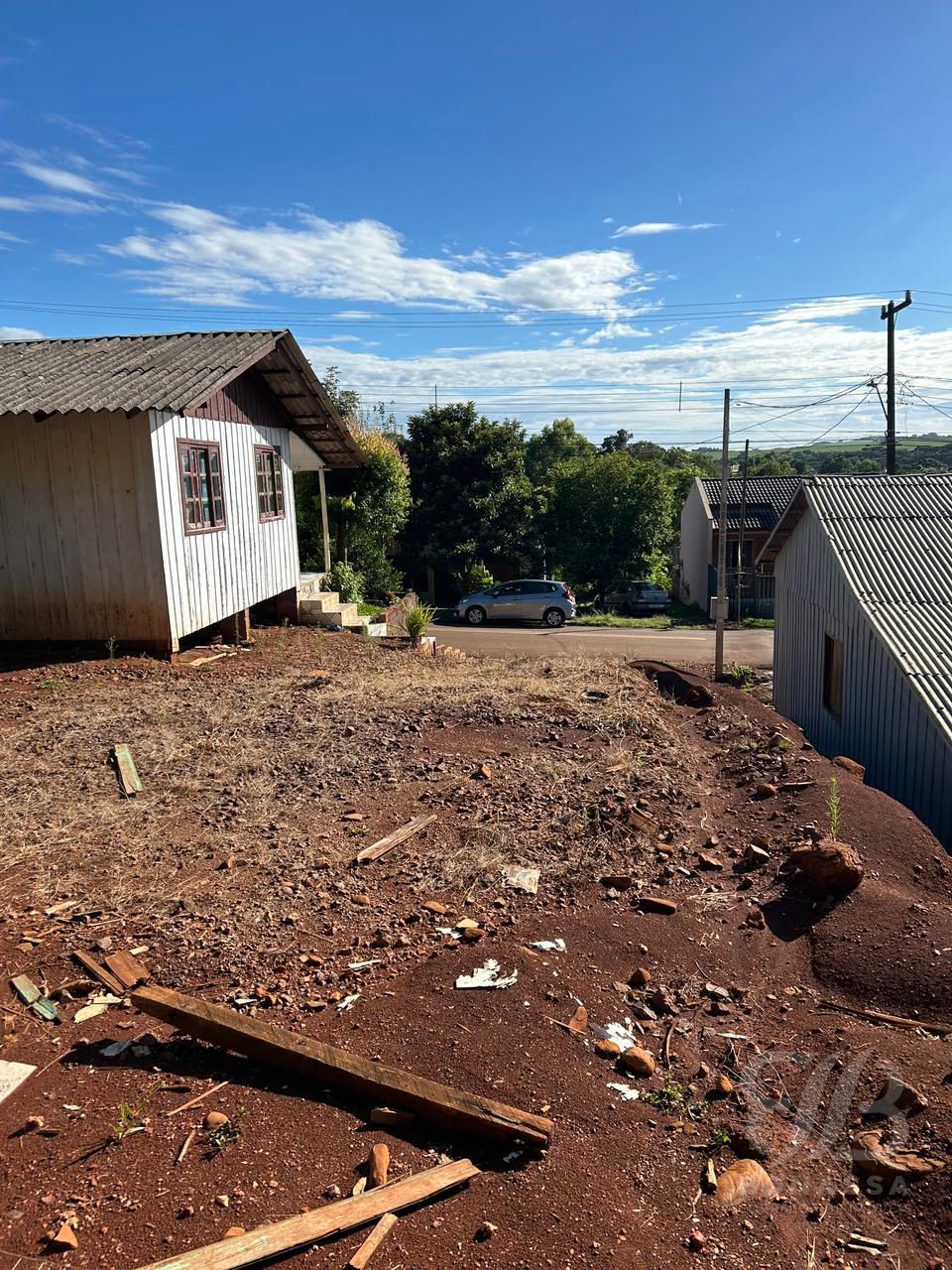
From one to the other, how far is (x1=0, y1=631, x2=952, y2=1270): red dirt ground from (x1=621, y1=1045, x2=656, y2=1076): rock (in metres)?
0.11

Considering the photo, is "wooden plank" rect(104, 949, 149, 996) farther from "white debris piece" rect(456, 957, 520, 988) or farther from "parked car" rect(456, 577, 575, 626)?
"parked car" rect(456, 577, 575, 626)

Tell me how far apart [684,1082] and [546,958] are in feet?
3.80

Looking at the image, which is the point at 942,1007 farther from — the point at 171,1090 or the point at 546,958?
the point at 171,1090

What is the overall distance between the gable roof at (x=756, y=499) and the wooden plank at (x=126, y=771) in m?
29.3

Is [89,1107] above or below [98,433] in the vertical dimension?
below

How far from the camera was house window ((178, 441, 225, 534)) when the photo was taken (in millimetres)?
12289

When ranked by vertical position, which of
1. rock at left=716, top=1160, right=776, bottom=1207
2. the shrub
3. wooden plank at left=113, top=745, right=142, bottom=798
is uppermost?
the shrub

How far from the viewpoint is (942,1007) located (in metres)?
4.66

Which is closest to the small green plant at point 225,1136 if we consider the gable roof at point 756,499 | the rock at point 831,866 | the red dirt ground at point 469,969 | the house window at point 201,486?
the red dirt ground at point 469,969

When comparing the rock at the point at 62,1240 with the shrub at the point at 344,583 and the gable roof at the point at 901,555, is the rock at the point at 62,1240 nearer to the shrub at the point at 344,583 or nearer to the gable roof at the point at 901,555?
the gable roof at the point at 901,555

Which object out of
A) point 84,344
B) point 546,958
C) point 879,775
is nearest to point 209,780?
point 546,958

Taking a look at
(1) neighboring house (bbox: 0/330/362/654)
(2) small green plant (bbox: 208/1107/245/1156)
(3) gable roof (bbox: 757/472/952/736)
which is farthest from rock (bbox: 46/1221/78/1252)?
(1) neighboring house (bbox: 0/330/362/654)

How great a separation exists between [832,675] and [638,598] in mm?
23337

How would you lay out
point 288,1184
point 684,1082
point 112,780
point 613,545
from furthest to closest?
point 613,545
point 112,780
point 684,1082
point 288,1184
